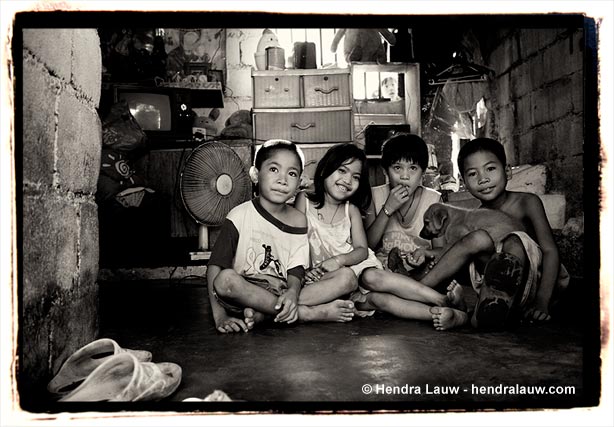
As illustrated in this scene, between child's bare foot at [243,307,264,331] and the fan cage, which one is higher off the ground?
the fan cage

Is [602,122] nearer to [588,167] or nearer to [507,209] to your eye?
[588,167]

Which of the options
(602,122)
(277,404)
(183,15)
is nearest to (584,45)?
(602,122)

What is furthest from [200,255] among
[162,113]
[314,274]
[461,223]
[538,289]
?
[538,289]

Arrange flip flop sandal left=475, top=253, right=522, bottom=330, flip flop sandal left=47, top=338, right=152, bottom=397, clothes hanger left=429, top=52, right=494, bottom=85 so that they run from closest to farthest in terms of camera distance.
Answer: flip flop sandal left=47, top=338, right=152, bottom=397
flip flop sandal left=475, top=253, right=522, bottom=330
clothes hanger left=429, top=52, right=494, bottom=85

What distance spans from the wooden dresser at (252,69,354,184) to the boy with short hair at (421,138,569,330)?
6.47 feet

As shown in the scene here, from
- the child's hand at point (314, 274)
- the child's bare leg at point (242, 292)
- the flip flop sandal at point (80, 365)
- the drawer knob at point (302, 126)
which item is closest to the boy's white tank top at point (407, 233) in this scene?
the child's hand at point (314, 274)

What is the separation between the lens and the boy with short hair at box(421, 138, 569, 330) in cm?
250

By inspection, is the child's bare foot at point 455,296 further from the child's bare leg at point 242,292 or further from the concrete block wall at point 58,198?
the concrete block wall at point 58,198

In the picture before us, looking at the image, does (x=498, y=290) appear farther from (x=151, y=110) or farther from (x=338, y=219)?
(x=151, y=110)

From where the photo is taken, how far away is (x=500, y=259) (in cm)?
249

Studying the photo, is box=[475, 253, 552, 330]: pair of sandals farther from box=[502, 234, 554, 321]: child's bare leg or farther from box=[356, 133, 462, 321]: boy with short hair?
box=[356, 133, 462, 321]: boy with short hair

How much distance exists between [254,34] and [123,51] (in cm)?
193

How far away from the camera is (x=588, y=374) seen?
5.74ft

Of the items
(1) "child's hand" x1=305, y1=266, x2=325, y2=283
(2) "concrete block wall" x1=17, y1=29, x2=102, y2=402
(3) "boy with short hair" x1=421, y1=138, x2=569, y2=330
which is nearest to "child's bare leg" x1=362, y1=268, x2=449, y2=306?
(3) "boy with short hair" x1=421, y1=138, x2=569, y2=330
